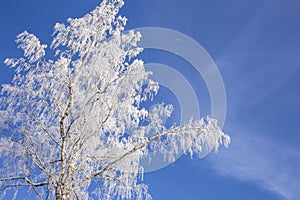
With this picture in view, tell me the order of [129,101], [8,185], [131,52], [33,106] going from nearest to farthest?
[8,185]
[33,106]
[129,101]
[131,52]

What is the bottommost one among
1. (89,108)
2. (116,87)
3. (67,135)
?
(67,135)

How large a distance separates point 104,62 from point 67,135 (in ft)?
6.04

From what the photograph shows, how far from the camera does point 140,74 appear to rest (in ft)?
24.3

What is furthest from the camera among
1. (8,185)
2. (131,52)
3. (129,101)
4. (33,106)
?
(131,52)

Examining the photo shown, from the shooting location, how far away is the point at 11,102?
21.7 feet

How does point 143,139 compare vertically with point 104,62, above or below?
below

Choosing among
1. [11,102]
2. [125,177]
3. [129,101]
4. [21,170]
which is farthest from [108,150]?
[11,102]

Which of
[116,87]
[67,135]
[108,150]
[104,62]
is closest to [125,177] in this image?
[108,150]

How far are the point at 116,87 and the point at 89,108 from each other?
2.53 feet

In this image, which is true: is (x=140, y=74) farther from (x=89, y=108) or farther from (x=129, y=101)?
(x=89, y=108)

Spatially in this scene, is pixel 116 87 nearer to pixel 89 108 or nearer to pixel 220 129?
pixel 89 108

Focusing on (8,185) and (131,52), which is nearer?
(8,185)

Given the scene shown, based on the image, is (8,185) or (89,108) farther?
(89,108)

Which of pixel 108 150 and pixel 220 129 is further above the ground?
pixel 220 129
